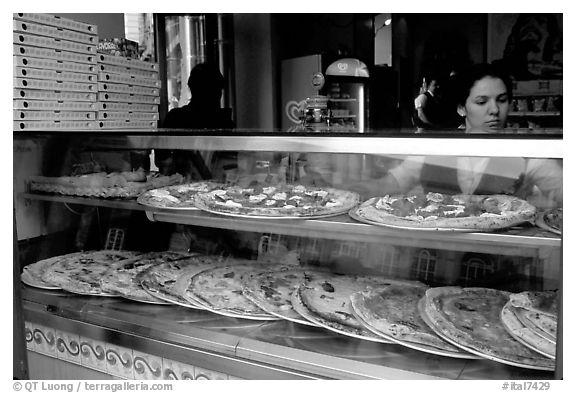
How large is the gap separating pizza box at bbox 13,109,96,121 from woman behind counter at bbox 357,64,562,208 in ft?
3.89

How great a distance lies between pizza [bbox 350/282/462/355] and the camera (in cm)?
165

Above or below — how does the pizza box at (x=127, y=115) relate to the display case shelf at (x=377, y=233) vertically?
above

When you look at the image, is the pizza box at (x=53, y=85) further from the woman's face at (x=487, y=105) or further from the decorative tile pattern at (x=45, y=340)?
the woman's face at (x=487, y=105)

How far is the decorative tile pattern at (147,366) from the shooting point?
1.96 meters

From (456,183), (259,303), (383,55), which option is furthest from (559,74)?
(259,303)

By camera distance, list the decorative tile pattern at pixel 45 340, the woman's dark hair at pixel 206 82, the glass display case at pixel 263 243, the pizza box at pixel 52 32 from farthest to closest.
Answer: the woman's dark hair at pixel 206 82
the decorative tile pattern at pixel 45 340
the pizza box at pixel 52 32
the glass display case at pixel 263 243

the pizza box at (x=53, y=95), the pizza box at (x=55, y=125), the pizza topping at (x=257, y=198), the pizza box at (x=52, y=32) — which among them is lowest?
the pizza topping at (x=257, y=198)

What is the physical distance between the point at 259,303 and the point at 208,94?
184cm

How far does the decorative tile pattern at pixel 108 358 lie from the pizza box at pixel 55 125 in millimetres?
746

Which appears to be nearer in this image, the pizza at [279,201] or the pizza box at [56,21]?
the pizza at [279,201]

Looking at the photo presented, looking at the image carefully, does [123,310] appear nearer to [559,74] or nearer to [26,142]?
[26,142]

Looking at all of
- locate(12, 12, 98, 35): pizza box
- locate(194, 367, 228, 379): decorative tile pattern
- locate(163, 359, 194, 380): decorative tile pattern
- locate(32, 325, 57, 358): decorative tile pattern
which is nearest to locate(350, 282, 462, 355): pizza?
locate(194, 367, 228, 379): decorative tile pattern

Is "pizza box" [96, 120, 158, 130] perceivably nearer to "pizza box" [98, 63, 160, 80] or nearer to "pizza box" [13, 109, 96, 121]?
"pizza box" [13, 109, 96, 121]

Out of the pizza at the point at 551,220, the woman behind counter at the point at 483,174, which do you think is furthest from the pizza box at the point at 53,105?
the pizza at the point at 551,220
